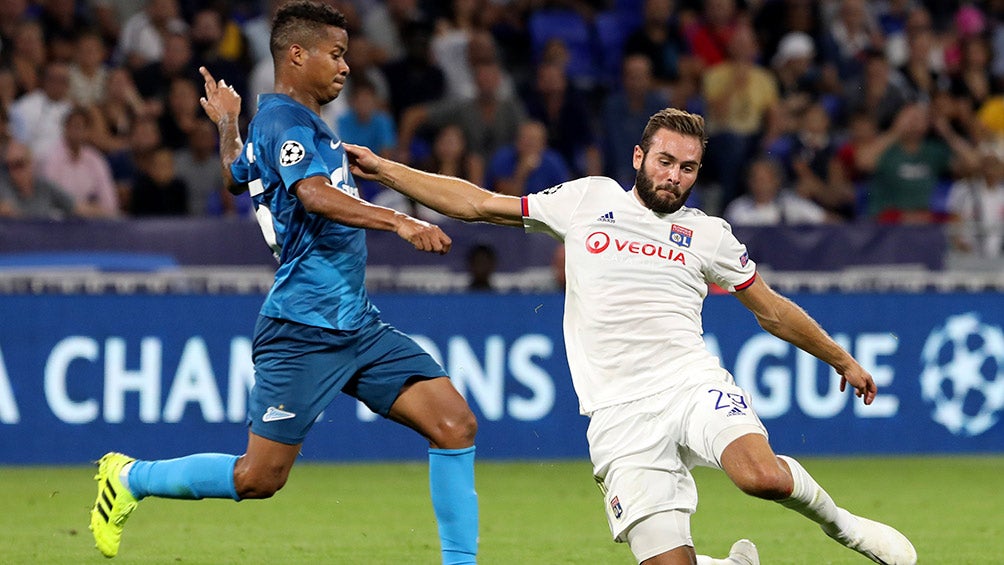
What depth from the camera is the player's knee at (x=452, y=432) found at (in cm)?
626

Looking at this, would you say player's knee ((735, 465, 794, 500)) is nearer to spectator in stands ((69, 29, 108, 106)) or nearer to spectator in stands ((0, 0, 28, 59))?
spectator in stands ((69, 29, 108, 106))

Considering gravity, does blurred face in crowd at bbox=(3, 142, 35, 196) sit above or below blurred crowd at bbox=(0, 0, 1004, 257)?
below

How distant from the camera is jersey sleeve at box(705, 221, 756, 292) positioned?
6363 millimetres

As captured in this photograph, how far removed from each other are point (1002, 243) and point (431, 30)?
19.5 feet

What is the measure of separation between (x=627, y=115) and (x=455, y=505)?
30.8 feet

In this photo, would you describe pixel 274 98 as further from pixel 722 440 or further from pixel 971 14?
pixel 971 14

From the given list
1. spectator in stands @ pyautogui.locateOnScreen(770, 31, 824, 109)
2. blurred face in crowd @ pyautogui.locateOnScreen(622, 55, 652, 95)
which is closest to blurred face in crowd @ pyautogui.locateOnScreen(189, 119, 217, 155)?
blurred face in crowd @ pyautogui.locateOnScreen(622, 55, 652, 95)

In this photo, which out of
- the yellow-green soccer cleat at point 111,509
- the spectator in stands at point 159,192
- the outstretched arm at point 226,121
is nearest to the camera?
the yellow-green soccer cleat at point 111,509

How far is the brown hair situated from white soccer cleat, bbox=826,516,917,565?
65.2 inches

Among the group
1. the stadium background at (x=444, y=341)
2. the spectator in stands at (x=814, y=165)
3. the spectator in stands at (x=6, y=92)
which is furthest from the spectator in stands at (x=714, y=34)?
the spectator in stands at (x=6, y=92)

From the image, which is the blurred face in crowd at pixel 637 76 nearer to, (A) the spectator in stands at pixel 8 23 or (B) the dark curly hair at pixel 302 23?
(A) the spectator in stands at pixel 8 23

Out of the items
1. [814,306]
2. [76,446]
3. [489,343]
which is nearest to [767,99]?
[814,306]

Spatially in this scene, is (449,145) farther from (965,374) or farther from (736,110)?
(965,374)

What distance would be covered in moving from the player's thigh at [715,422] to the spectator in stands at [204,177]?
321 inches
